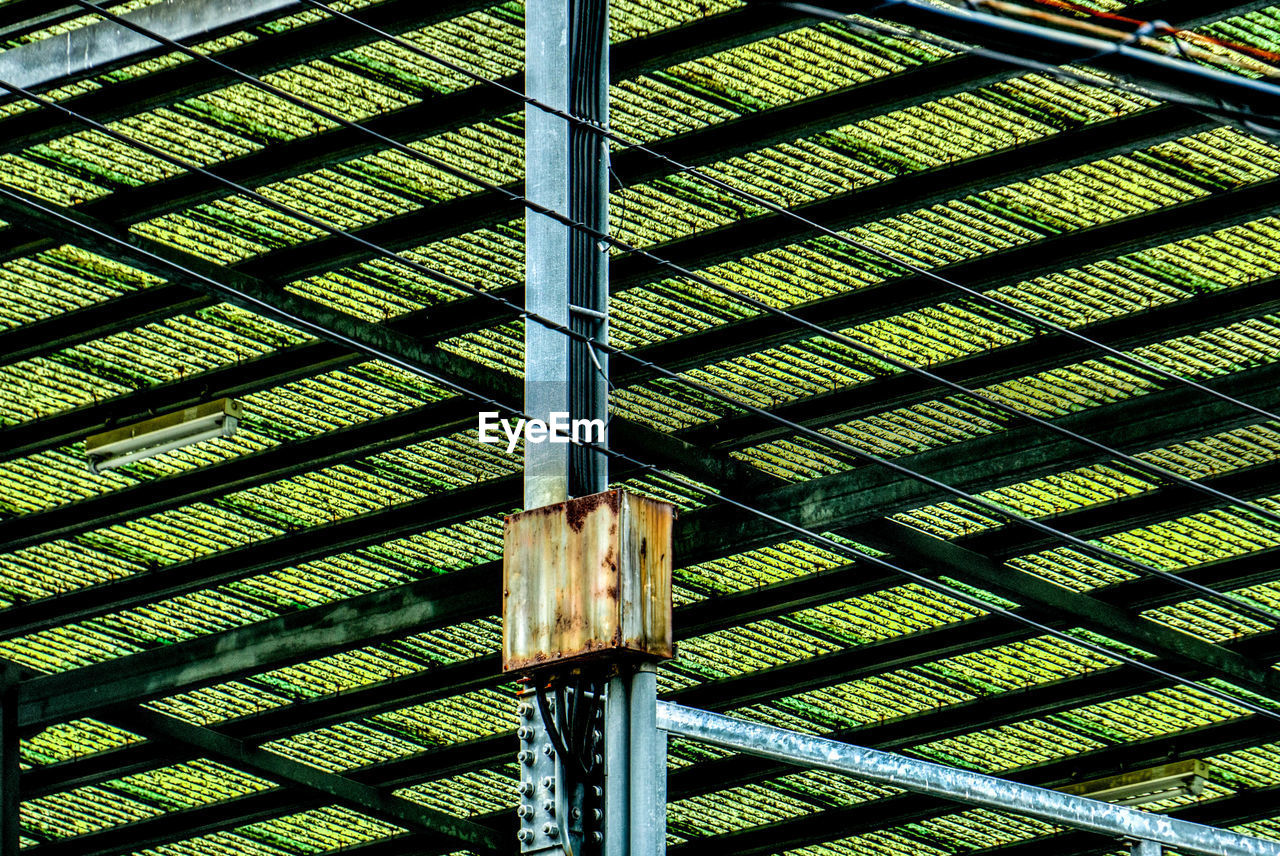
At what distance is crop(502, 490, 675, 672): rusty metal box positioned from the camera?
11289 mm

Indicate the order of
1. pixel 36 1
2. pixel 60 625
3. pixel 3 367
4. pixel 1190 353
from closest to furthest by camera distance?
pixel 36 1, pixel 1190 353, pixel 3 367, pixel 60 625

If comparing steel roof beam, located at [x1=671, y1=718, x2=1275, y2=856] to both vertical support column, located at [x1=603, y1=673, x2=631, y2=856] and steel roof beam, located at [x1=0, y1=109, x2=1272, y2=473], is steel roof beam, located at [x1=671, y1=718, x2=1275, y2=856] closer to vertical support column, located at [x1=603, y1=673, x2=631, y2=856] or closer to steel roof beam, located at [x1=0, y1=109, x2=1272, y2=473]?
steel roof beam, located at [x1=0, y1=109, x2=1272, y2=473]

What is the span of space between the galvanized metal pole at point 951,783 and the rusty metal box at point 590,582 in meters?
0.36

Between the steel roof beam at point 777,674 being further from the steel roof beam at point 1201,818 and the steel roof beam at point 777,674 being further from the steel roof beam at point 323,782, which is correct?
the steel roof beam at point 1201,818

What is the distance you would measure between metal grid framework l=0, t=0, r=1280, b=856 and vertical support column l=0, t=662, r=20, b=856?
0.31m

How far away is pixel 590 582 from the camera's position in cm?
1139

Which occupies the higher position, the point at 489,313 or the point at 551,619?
the point at 489,313

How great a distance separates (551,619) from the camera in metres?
11.5

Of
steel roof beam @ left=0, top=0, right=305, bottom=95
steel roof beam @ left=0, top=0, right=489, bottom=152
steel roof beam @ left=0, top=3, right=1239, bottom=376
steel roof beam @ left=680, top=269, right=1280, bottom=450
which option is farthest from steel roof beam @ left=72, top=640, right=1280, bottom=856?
steel roof beam @ left=0, top=0, right=305, bottom=95

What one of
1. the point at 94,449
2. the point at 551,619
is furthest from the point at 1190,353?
the point at 551,619

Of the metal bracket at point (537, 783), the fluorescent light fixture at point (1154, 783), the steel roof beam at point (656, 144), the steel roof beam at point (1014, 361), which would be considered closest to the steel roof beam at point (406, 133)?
the steel roof beam at point (656, 144)

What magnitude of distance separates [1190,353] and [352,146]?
629 centimetres

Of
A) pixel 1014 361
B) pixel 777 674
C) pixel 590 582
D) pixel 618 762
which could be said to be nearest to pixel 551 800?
pixel 618 762

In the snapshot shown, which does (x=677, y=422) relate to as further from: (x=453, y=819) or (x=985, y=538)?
(x=453, y=819)
